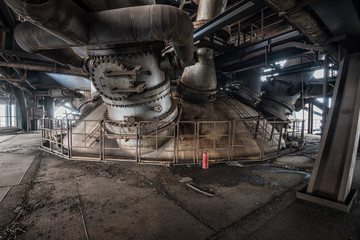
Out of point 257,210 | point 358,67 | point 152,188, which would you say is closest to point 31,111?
point 152,188

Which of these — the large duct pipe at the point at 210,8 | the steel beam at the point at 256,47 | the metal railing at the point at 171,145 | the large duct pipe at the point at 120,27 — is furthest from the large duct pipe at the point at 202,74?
the large duct pipe at the point at 120,27

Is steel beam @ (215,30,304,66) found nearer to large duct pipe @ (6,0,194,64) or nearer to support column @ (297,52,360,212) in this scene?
support column @ (297,52,360,212)

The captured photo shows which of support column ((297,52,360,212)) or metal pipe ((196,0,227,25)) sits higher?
metal pipe ((196,0,227,25))

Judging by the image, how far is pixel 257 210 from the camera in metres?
3.06

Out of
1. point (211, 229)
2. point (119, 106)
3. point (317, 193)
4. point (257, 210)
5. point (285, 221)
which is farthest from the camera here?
point (119, 106)

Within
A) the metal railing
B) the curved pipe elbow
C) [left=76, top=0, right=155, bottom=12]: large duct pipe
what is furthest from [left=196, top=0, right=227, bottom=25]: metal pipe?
the curved pipe elbow

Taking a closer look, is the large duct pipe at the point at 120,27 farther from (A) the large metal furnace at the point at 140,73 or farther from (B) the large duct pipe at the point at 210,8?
(B) the large duct pipe at the point at 210,8

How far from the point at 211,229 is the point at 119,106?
4113mm

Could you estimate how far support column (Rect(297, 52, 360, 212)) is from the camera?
3010 mm

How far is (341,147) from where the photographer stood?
3139 mm

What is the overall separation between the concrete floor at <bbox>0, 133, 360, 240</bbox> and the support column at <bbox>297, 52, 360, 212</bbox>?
24 cm

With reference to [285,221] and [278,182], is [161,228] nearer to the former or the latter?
[285,221]

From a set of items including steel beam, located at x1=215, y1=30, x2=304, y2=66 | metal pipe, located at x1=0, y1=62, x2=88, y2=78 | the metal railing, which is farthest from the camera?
metal pipe, located at x1=0, y1=62, x2=88, y2=78

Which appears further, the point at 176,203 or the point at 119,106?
the point at 119,106
